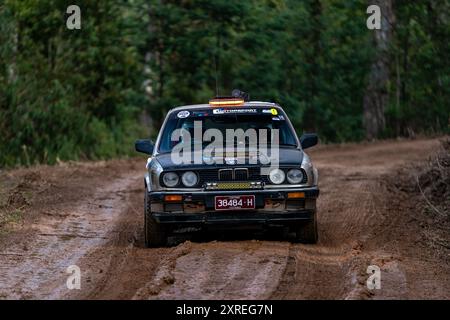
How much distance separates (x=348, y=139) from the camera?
116 feet

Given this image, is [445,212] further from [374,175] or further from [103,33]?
[103,33]

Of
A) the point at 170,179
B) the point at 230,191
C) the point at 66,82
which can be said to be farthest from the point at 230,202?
the point at 66,82

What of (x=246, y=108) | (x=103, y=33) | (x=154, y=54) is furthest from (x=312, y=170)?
(x=154, y=54)

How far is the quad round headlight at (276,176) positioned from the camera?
11680 millimetres

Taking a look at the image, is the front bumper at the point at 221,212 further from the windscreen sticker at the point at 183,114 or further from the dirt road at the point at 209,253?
the windscreen sticker at the point at 183,114

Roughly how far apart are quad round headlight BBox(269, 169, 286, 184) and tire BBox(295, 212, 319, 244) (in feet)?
1.94

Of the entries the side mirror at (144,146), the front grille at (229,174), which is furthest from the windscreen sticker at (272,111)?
the front grille at (229,174)

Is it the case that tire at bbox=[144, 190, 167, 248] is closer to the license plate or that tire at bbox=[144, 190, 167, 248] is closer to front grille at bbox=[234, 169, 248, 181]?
the license plate

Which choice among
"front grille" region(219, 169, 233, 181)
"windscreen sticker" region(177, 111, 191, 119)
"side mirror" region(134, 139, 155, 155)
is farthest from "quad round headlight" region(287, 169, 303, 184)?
"side mirror" region(134, 139, 155, 155)

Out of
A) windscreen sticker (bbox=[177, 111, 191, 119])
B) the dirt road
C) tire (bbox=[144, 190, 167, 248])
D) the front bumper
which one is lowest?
the dirt road

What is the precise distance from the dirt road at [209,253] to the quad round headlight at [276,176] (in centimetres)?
72

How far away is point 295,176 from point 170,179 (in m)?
1.40

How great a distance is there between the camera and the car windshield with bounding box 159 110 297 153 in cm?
1284
